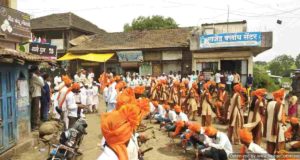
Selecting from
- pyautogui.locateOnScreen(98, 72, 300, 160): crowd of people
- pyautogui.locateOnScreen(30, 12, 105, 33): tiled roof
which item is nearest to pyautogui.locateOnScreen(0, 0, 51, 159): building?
pyautogui.locateOnScreen(98, 72, 300, 160): crowd of people

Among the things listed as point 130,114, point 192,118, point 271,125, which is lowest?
point 192,118

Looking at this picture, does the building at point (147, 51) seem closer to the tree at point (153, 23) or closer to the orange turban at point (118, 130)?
the tree at point (153, 23)

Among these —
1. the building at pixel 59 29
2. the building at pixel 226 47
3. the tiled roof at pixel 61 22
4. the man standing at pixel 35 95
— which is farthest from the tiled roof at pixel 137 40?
the man standing at pixel 35 95

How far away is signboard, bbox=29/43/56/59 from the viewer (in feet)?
50.6

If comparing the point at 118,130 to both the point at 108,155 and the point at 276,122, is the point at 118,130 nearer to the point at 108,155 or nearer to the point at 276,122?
the point at 108,155

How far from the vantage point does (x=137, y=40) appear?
26297 mm

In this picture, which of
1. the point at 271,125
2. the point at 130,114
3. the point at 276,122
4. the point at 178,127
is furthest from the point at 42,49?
the point at 130,114

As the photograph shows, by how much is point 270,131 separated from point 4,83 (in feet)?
22.3

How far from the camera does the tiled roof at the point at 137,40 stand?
24250 mm

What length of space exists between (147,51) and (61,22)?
9490 mm

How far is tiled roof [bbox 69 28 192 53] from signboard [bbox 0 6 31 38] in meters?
12.9

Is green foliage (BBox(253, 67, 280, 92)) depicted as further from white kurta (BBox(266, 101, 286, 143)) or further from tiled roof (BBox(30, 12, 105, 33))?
white kurta (BBox(266, 101, 286, 143))

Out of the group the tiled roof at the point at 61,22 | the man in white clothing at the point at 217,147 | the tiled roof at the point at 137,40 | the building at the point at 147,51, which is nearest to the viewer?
the man in white clothing at the point at 217,147

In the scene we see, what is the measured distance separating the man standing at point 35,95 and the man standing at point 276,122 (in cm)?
709
